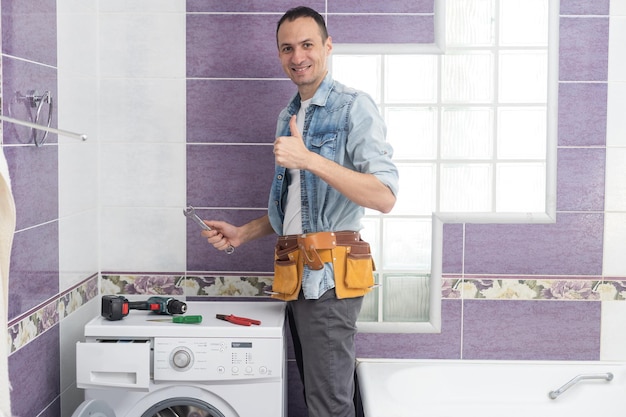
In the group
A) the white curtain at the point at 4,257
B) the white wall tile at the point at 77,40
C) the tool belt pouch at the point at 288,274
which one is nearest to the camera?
the white curtain at the point at 4,257

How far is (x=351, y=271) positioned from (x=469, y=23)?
1.29 meters

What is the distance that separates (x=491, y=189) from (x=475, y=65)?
53 cm

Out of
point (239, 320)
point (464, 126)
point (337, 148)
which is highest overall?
point (464, 126)

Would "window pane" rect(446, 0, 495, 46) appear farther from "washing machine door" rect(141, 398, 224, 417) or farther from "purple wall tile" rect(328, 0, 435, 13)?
"washing machine door" rect(141, 398, 224, 417)

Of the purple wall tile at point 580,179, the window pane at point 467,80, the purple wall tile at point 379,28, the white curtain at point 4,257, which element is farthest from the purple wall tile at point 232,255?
the white curtain at point 4,257

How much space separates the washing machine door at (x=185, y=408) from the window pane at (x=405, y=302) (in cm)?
97

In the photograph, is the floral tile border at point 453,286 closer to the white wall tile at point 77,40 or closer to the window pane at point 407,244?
the window pane at point 407,244

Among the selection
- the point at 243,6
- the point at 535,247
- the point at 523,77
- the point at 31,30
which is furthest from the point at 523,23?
the point at 31,30

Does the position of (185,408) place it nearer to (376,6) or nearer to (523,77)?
(376,6)

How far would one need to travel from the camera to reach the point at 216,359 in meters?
2.42

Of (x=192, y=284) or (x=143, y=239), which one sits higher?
(x=143, y=239)

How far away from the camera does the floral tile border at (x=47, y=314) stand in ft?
7.27

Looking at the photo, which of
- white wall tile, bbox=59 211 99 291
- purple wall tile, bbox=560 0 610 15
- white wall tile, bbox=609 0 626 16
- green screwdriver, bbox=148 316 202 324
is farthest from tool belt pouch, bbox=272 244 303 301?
white wall tile, bbox=609 0 626 16

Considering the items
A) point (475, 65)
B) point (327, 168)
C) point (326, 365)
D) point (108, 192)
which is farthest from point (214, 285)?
point (475, 65)
